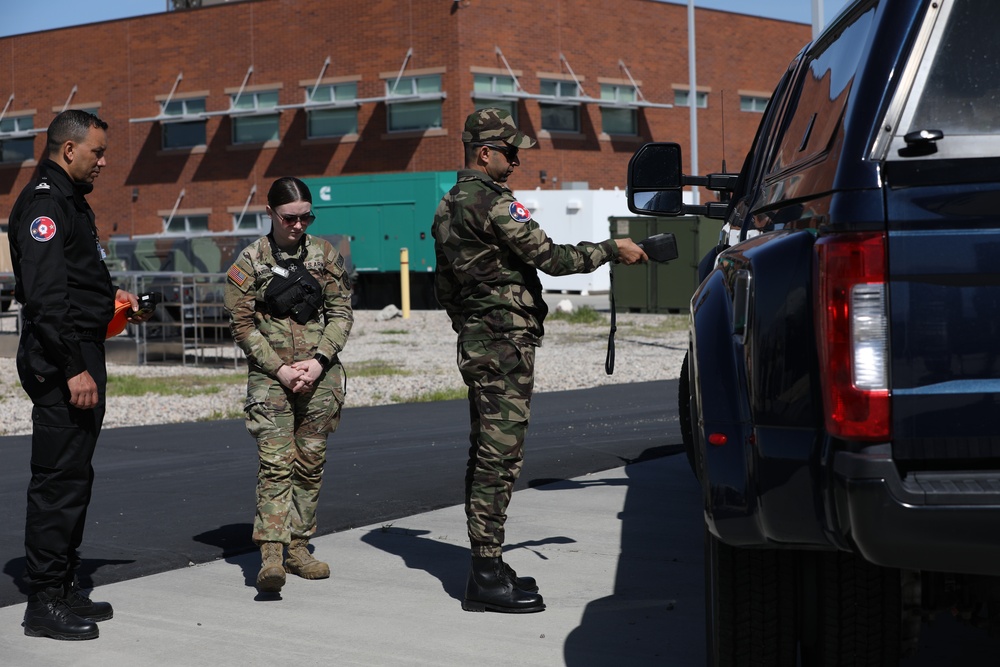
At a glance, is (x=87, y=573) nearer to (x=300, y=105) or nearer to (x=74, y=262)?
(x=74, y=262)

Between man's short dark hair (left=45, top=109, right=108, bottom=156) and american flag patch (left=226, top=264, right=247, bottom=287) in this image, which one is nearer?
man's short dark hair (left=45, top=109, right=108, bottom=156)

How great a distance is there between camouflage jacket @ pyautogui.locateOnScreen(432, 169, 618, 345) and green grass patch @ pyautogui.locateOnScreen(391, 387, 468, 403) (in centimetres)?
975

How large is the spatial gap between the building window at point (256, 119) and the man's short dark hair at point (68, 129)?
37736 mm

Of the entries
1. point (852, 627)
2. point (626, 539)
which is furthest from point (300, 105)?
point (852, 627)

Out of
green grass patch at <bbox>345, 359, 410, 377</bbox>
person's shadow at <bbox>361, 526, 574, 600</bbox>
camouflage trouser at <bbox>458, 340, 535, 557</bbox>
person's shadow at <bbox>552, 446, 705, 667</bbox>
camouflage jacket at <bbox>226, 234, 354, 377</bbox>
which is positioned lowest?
person's shadow at <bbox>361, 526, 574, 600</bbox>

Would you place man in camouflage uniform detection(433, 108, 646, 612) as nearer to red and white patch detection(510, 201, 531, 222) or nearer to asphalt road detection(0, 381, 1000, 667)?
red and white patch detection(510, 201, 531, 222)

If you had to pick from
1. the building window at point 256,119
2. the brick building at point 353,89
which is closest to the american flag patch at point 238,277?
the brick building at point 353,89

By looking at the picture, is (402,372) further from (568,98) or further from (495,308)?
(568,98)

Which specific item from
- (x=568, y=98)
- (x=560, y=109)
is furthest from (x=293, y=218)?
(x=560, y=109)

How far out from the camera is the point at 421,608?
223 inches

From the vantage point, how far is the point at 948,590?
351 centimetres

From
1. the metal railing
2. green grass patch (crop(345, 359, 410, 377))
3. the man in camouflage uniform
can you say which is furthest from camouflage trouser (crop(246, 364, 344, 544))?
the metal railing

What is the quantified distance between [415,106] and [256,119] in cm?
598

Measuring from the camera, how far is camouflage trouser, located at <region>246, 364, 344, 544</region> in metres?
6.02
